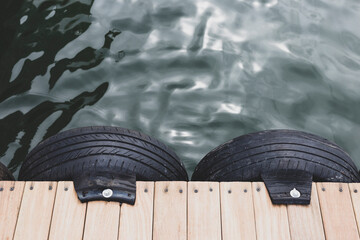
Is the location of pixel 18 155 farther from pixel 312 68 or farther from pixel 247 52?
pixel 312 68

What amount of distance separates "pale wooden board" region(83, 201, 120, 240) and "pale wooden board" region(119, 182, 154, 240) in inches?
1.6

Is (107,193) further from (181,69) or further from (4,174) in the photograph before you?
(181,69)

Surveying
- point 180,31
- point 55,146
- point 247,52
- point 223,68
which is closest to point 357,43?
point 247,52

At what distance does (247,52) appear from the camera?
5.55 m

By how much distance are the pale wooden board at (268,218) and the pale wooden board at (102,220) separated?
90 cm

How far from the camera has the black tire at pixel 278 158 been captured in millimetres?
3281

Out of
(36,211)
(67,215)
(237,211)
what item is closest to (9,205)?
(36,211)

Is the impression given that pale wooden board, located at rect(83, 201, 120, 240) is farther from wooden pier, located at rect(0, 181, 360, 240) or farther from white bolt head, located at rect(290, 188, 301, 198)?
white bolt head, located at rect(290, 188, 301, 198)

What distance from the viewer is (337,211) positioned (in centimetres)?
308

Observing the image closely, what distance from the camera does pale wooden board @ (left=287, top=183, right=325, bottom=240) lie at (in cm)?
297

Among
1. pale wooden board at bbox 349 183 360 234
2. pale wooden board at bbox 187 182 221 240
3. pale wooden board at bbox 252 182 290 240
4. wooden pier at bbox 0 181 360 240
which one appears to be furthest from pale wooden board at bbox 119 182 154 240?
pale wooden board at bbox 349 183 360 234

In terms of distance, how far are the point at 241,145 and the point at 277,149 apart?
263 millimetres

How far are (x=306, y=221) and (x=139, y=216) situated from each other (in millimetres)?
1069

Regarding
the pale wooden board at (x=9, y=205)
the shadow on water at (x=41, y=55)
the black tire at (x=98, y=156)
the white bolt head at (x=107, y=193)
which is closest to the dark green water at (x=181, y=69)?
the shadow on water at (x=41, y=55)
